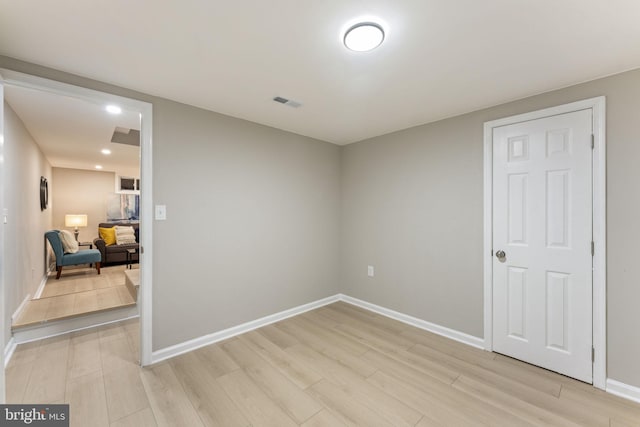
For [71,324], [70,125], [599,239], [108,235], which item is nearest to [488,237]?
[599,239]

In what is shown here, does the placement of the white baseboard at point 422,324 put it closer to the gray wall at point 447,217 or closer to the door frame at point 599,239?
the gray wall at point 447,217

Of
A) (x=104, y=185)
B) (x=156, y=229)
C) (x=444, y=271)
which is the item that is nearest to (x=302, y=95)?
(x=156, y=229)

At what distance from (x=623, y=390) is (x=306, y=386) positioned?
231 centimetres

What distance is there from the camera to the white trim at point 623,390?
1.87 meters

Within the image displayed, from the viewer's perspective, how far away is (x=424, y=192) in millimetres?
3045

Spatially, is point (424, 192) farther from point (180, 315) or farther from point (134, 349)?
point (134, 349)

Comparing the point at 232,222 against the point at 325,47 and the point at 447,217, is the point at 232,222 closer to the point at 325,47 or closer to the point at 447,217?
the point at 325,47

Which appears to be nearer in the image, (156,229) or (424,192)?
(156,229)

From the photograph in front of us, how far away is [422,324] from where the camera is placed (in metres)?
3.04

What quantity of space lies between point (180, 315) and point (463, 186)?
10.2ft

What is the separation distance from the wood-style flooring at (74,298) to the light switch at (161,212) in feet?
5.65

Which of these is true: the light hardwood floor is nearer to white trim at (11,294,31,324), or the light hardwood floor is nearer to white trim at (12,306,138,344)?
white trim at (12,306,138,344)

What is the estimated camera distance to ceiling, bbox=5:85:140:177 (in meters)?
2.50

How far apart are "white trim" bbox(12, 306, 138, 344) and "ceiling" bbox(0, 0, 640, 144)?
2630 mm
